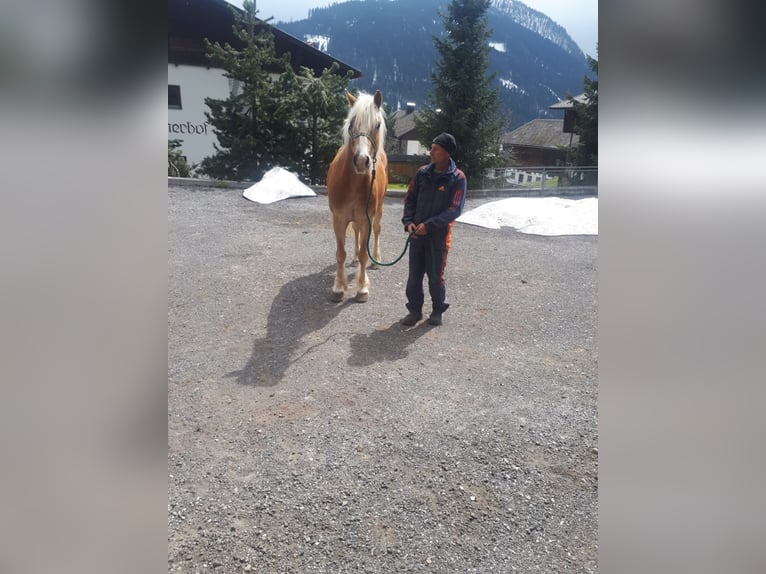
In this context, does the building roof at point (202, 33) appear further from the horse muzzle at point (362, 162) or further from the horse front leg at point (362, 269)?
the horse muzzle at point (362, 162)

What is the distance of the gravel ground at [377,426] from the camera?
1.99 m

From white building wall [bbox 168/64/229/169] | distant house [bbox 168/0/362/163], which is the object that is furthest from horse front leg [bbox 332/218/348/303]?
white building wall [bbox 168/64/229/169]

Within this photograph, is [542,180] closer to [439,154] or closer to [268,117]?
[268,117]

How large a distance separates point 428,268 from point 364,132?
1.29 metres

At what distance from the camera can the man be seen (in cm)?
397

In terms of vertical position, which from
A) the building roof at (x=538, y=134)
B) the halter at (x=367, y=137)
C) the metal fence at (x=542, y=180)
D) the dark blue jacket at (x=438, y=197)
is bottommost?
the dark blue jacket at (x=438, y=197)

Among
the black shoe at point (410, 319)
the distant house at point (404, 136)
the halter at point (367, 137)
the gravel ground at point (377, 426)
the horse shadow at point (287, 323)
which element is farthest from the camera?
the distant house at point (404, 136)

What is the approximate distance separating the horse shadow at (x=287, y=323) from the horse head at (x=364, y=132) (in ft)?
4.57

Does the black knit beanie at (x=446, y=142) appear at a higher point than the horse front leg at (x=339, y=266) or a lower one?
higher

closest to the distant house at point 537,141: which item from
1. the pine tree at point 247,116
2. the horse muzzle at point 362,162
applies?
the pine tree at point 247,116

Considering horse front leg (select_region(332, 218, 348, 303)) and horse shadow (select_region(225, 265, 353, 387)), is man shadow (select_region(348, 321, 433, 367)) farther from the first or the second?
horse front leg (select_region(332, 218, 348, 303))

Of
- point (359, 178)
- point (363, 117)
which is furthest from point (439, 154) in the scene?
point (359, 178)
